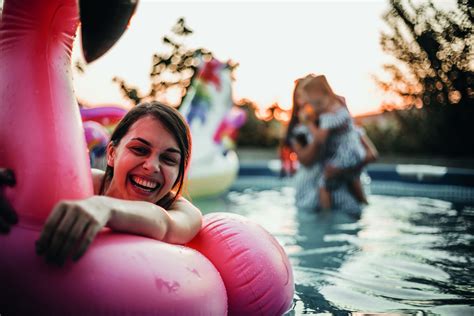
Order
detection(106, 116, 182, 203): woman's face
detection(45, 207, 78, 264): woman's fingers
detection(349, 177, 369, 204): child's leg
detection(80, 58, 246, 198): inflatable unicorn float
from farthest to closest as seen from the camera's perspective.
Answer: detection(80, 58, 246, 198): inflatable unicorn float → detection(349, 177, 369, 204): child's leg → detection(106, 116, 182, 203): woman's face → detection(45, 207, 78, 264): woman's fingers

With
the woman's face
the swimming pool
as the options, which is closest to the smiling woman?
the woman's face

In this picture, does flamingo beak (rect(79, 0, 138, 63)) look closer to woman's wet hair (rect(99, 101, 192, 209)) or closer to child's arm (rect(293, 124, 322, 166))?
woman's wet hair (rect(99, 101, 192, 209))

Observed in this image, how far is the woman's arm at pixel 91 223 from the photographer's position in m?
1.28

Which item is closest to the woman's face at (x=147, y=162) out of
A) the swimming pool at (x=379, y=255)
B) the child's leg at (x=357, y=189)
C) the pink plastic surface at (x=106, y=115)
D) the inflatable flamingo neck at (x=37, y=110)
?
the inflatable flamingo neck at (x=37, y=110)

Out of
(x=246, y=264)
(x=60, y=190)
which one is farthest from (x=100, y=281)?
(x=246, y=264)

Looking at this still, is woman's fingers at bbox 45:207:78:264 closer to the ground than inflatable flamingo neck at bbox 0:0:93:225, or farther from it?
closer to the ground

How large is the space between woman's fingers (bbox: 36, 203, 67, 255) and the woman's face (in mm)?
505

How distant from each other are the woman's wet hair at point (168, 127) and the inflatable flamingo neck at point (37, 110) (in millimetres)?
359

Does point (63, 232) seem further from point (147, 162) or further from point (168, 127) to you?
point (168, 127)

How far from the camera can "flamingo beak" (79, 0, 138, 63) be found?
4.34 feet

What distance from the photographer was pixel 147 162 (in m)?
1.76

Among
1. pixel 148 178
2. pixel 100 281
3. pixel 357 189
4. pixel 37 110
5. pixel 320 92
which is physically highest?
pixel 320 92

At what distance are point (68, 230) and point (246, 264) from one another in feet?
2.76

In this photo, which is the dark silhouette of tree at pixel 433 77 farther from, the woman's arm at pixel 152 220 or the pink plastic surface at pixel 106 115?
the pink plastic surface at pixel 106 115
